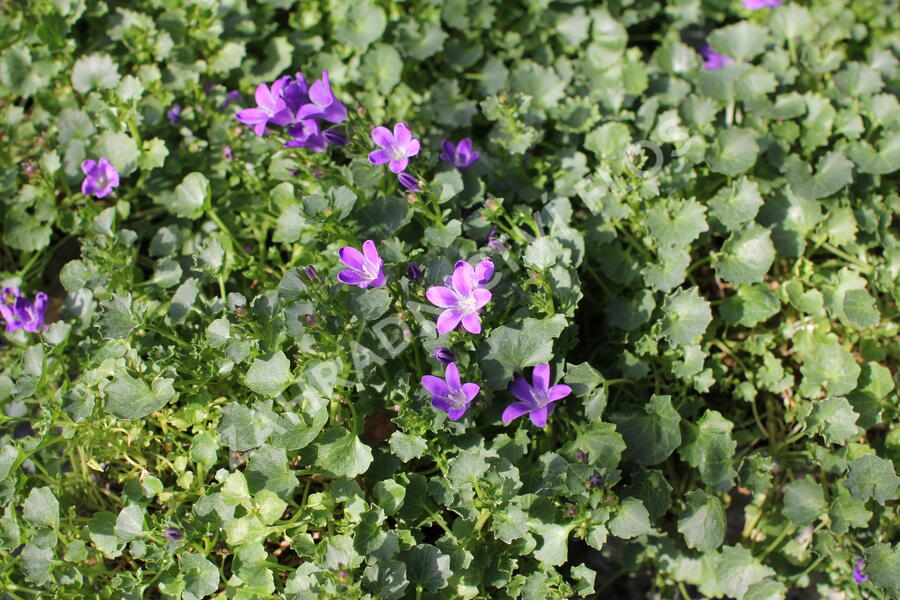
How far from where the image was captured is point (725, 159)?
3.61 m

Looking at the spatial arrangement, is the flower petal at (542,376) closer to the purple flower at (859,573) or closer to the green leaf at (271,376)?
the green leaf at (271,376)

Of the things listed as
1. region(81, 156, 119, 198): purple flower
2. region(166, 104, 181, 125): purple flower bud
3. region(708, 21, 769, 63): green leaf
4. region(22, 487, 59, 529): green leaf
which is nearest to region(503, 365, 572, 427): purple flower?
region(22, 487, 59, 529): green leaf

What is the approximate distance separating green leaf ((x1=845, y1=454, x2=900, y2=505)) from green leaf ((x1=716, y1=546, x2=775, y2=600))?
49 cm

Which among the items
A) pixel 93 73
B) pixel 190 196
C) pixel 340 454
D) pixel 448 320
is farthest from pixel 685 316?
pixel 93 73

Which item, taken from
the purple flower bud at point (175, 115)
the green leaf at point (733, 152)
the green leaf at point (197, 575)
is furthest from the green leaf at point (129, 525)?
the green leaf at point (733, 152)

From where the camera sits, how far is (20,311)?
134 inches

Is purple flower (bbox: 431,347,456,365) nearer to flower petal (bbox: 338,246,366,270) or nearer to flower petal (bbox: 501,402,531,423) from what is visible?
flower petal (bbox: 501,402,531,423)

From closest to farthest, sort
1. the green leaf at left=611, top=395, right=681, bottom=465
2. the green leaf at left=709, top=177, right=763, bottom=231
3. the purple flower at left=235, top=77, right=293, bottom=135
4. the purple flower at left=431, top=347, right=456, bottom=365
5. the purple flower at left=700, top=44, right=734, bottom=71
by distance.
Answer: the purple flower at left=431, top=347, right=456, bottom=365 → the green leaf at left=611, top=395, right=681, bottom=465 → the purple flower at left=235, top=77, right=293, bottom=135 → the green leaf at left=709, top=177, right=763, bottom=231 → the purple flower at left=700, top=44, right=734, bottom=71

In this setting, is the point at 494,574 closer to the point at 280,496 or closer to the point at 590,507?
the point at 590,507

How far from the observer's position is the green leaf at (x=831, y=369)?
125 inches

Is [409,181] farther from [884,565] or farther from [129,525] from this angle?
[884,565]

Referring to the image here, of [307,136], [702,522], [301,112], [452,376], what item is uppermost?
[301,112]

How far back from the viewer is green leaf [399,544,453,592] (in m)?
2.61

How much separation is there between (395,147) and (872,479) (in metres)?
2.26
